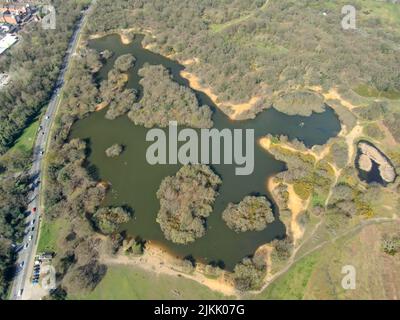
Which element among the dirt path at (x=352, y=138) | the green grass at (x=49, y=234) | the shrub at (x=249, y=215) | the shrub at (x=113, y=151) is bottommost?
the dirt path at (x=352, y=138)

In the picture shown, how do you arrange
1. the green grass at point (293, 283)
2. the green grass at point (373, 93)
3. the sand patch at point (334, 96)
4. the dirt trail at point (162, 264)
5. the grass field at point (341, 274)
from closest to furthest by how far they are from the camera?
the grass field at point (341, 274) → the green grass at point (293, 283) → the dirt trail at point (162, 264) → the sand patch at point (334, 96) → the green grass at point (373, 93)

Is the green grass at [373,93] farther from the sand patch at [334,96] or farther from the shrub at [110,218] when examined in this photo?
the shrub at [110,218]

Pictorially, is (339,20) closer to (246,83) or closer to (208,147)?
(246,83)

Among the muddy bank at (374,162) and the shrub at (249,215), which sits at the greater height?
the shrub at (249,215)

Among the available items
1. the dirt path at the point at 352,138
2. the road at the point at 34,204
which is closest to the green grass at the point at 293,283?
the dirt path at the point at 352,138

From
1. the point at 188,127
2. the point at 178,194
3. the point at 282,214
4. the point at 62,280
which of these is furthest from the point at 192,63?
the point at 62,280

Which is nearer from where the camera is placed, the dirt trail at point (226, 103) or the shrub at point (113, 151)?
the shrub at point (113, 151)
